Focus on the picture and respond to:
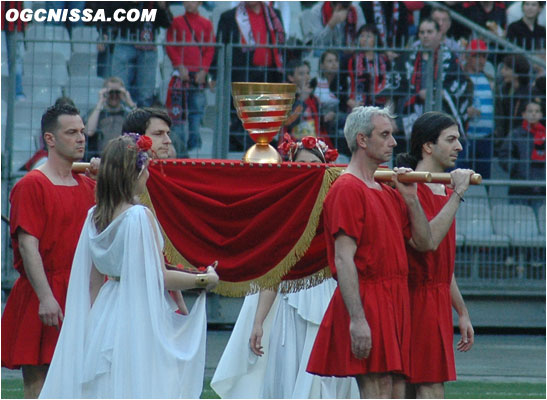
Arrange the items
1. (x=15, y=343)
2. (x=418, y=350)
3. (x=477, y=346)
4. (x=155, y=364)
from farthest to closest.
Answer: (x=477, y=346)
(x=15, y=343)
(x=418, y=350)
(x=155, y=364)

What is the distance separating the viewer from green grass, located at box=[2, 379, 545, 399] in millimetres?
10406

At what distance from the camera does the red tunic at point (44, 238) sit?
7.52m

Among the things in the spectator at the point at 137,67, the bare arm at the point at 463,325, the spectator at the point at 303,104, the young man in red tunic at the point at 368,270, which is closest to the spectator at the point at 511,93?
the spectator at the point at 303,104

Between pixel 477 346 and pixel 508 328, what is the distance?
3.56 feet

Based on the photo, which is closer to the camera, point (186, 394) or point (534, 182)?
point (186, 394)

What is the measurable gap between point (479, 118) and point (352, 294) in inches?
308

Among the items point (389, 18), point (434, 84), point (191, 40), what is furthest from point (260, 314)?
point (389, 18)

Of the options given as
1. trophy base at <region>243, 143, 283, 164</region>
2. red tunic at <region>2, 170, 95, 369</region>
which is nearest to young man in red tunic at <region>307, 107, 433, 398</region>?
trophy base at <region>243, 143, 283, 164</region>

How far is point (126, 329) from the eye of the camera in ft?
21.1

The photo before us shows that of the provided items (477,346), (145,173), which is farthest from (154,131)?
(477,346)

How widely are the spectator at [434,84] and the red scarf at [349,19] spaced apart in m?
1.01

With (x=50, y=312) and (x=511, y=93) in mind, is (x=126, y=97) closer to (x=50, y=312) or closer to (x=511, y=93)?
(x=511, y=93)

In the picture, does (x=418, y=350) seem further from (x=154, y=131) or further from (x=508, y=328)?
(x=508, y=328)

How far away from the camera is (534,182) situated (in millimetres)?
14000
